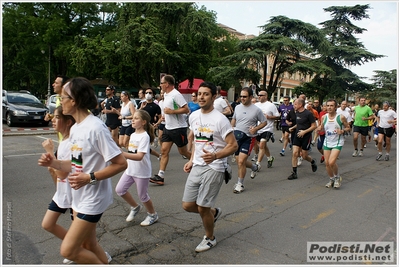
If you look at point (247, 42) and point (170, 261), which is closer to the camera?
point (170, 261)

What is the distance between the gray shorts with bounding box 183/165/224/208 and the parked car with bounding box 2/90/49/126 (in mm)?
14299

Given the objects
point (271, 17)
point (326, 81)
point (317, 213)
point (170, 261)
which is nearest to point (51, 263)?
point (170, 261)

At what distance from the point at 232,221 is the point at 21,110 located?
46.3 ft

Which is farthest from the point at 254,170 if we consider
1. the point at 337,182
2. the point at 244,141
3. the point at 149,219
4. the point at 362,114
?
the point at 362,114

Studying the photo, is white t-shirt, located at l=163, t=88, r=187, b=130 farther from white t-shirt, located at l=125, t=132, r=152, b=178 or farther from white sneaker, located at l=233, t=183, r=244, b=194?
white t-shirt, located at l=125, t=132, r=152, b=178

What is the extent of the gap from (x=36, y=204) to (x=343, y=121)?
556 cm

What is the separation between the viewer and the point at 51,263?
3312 millimetres

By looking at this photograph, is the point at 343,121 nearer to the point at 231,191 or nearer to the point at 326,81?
the point at 231,191

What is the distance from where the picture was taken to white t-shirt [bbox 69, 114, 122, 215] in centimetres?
255

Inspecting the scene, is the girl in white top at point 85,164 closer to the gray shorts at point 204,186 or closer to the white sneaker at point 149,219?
the gray shorts at point 204,186

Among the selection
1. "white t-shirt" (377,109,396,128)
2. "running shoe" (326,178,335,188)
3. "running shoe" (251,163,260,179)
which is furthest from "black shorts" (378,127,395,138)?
"running shoe" (251,163,260,179)

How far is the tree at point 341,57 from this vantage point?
2897cm

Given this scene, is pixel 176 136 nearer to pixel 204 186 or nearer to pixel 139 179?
pixel 139 179

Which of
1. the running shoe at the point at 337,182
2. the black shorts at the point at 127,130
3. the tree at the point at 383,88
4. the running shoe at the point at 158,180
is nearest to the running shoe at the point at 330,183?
the running shoe at the point at 337,182
